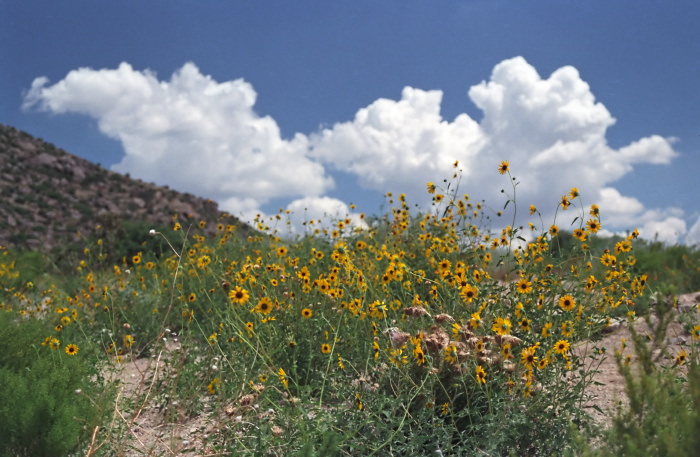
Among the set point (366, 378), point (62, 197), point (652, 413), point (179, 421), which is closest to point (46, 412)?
point (179, 421)

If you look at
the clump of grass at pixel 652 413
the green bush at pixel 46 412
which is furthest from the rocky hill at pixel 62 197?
the clump of grass at pixel 652 413

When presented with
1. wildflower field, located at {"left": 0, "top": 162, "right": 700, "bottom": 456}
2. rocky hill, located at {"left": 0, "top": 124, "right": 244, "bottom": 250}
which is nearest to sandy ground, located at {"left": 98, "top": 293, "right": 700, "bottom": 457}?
wildflower field, located at {"left": 0, "top": 162, "right": 700, "bottom": 456}

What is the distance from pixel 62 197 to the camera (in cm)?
2905

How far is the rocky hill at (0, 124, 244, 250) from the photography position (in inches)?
997

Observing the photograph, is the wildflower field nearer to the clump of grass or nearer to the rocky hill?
the clump of grass

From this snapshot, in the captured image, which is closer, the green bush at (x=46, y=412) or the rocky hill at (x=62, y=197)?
the green bush at (x=46, y=412)

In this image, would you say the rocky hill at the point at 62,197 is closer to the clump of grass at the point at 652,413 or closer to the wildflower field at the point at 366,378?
the wildflower field at the point at 366,378

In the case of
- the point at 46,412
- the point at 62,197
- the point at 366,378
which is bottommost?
the point at 46,412

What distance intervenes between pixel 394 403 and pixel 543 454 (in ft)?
2.74

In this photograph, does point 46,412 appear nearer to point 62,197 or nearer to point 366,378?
point 366,378

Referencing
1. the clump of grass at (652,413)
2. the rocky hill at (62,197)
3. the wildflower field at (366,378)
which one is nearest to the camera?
the clump of grass at (652,413)

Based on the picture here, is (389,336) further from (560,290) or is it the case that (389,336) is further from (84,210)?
(84,210)

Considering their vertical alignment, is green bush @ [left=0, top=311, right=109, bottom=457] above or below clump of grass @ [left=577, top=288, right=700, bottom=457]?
below

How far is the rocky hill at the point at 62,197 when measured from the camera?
25.3 m
